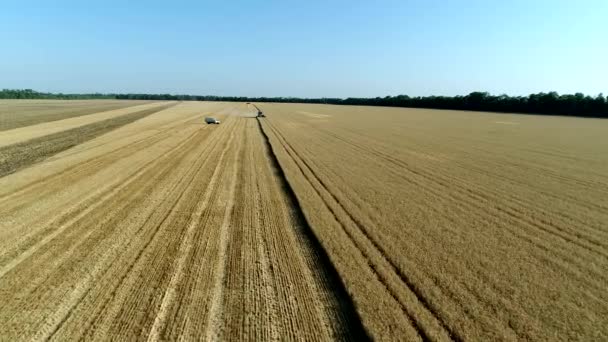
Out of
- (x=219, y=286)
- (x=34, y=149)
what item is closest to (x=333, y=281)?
(x=219, y=286)

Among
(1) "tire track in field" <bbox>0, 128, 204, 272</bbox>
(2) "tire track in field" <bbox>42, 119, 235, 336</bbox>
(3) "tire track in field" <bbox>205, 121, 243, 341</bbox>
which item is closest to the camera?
(3) "tire track in field" <bbox>205, 121, 243, 341</bbox>

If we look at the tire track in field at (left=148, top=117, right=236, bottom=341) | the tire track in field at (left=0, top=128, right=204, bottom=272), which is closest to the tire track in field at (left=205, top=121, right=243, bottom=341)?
the tire track in field at (left=148, top=117, right=236, bottom=341)

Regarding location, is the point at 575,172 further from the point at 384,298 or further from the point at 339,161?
the point at 384,298

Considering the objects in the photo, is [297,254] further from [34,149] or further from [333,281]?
[34,149]

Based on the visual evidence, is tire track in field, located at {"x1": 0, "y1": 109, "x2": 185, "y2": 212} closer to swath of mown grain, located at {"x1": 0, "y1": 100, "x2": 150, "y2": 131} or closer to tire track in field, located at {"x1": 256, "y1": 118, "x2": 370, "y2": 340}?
tire track in field, located at {"x1": 256, "y1": 118, "x2": 370, "y2": 340}

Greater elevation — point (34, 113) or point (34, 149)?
point (34, 149)

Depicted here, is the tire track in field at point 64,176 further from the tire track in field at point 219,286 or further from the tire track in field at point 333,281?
the tire track in field at point 333,281
